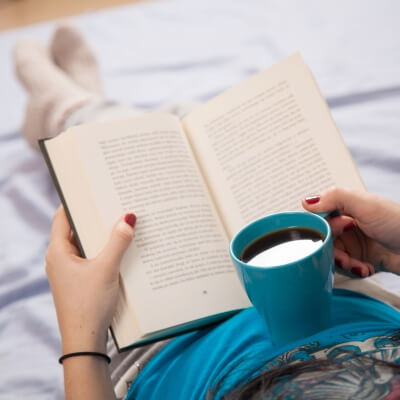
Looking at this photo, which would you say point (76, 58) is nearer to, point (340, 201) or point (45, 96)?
point (45, 96)

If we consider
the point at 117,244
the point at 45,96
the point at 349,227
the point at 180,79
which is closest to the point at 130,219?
the point at 117,244

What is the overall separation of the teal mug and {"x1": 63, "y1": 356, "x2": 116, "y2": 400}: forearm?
0.59ft

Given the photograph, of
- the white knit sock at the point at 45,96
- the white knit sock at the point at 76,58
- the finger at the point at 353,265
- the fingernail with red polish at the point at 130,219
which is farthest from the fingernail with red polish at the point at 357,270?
the white knit sock at the point at 76,58

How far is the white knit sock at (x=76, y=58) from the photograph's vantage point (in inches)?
50.0

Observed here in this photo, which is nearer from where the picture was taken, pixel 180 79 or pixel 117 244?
pixel 117 244

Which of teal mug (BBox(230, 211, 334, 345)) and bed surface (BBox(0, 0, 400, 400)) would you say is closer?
teal mug (BBox(230, 211, 334, 345))

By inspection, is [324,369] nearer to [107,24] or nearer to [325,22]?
[325,22]

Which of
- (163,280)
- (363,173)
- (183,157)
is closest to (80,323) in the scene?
(163,280)

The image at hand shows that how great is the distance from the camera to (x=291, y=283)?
→ 19.7 inches

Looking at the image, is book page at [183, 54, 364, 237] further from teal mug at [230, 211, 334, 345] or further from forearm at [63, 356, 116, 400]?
forearm at [63, 356, 116, 400]

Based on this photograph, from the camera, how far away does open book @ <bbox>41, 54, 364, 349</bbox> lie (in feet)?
2.02

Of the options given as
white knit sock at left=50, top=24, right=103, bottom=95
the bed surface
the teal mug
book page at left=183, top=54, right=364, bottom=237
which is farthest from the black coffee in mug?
white knit sock at left=50, top=24, right=103, bottom=95

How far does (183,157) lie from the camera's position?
693 mm

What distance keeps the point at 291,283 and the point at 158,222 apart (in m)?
0.20
